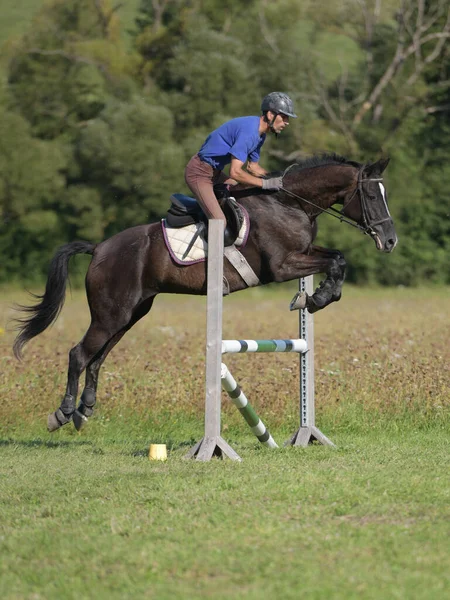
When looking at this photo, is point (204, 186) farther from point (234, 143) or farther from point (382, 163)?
point (382, 163)

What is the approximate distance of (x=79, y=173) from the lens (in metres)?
42.1

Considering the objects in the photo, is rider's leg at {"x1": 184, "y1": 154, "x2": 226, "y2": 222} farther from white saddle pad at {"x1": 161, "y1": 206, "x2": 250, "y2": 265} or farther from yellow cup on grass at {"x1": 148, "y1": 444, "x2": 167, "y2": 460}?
yellow cup on grass at {"x1": 148, "y1": 444, "x2": 167, "y2": 460}

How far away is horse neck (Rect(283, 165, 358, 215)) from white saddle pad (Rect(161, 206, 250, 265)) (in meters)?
0.57

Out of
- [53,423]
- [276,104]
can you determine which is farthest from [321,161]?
[53,423]

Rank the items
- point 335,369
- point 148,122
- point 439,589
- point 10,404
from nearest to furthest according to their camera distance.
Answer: point 439,589, point 10,404, point 335,369, point 148,122

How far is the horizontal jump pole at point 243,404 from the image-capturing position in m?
7.85

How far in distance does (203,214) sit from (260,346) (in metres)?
1.36

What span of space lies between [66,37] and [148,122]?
30.7 ft

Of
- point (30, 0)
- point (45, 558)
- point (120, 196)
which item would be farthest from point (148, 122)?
point (30, 0)

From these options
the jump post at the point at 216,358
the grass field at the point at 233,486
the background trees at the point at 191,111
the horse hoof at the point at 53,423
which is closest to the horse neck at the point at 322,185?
the jump post at the point at 216,358

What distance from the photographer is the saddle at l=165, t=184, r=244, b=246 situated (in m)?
8.37

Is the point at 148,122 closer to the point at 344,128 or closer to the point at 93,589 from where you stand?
the point at 344,128

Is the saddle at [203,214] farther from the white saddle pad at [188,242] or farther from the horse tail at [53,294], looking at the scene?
the horse tail at [53,294]

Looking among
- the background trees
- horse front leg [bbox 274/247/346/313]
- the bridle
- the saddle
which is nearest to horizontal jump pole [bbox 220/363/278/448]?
horse front leg [bbox 274/247/346/313]
